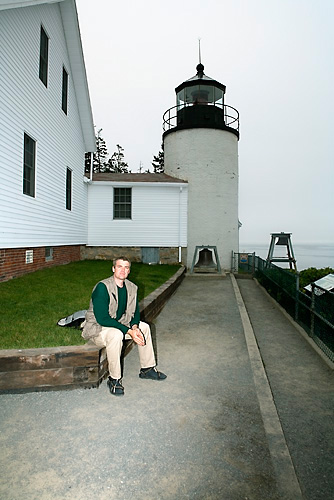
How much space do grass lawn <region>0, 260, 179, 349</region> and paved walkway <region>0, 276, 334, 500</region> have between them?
0.90 meters

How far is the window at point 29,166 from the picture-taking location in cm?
1055

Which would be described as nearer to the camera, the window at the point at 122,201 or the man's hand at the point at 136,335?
the man's hand at the point at 136,335

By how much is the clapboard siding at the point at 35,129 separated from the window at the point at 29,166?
0.19 metres

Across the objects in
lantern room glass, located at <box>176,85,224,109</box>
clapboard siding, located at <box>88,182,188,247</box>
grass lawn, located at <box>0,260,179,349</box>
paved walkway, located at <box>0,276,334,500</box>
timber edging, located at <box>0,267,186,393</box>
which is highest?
lantern room glass, located at <box>176,85,224,109</box>

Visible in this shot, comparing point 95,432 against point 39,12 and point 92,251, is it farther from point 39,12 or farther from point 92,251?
point 92,251

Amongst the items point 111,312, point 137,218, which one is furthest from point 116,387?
point 137,218

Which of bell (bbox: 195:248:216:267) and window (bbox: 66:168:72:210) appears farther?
bell (bbox: 195:248:216:267)

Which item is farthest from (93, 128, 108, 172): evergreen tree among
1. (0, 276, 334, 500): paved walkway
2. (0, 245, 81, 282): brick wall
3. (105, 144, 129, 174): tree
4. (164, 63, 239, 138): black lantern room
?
(0, 276, 334, 500): paved walkway

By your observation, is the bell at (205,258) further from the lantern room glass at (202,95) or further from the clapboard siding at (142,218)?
the lantern room glass at (202,95)

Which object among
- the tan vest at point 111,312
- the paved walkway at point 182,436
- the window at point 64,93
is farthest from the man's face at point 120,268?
the window at point 64,93

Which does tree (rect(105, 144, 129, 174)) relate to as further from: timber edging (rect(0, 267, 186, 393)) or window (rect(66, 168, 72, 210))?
timber edging (rect(0, 267, 186, 393))

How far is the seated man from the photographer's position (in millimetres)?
4270

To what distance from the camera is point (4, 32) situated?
29.3 feet

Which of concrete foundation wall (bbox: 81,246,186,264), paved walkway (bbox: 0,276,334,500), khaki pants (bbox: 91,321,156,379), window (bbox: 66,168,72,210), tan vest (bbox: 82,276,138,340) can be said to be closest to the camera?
paved walkway (bbox: 0,276,334,500)
